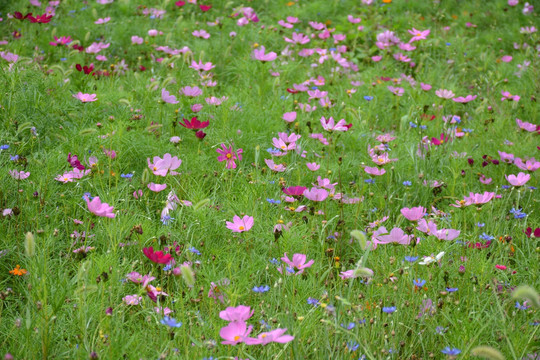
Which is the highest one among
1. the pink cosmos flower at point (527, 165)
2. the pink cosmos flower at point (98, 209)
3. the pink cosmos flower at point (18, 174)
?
the pink cosmos flower at point (98, 209)

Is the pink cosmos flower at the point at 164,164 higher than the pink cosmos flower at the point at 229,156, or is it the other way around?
the pink cosmos flower at the point at 164,164

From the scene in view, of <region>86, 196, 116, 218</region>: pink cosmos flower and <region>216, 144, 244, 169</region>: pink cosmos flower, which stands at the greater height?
<region>86, 196, 116, 218</region>: pink cosmos flower

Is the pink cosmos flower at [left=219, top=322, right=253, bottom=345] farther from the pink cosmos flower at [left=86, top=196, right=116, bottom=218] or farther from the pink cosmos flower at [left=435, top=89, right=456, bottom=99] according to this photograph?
the pink cosmos flower at [left=435, top=89, right=456, bottom=99]

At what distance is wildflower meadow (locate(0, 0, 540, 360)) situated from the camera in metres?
1.61

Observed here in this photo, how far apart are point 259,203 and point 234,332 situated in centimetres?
107

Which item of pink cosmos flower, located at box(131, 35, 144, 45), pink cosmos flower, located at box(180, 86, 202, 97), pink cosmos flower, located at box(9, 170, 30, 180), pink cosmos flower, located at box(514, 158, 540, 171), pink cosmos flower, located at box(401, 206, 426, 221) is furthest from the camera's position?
pink cosmos flower, located at box(131, 35, 144, 45)

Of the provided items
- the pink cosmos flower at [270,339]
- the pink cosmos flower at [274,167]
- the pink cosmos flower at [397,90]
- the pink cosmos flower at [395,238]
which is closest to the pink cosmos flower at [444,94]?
the pink cosmos flower at [397,90]

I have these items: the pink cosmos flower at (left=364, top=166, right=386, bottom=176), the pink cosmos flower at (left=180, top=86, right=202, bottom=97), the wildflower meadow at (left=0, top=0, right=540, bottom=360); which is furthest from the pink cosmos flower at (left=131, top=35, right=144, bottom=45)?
the pink cosmos flower at (left=364, top=166, right=386, bottom=176)

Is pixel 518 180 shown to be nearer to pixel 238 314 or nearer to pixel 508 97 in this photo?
pixel 508 97

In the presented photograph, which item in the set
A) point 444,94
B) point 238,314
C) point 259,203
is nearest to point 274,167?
point 259,203

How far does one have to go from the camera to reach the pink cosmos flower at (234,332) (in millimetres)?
1303

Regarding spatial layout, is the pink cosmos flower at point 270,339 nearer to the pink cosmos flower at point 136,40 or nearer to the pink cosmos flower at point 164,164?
the pink cosmos flower at point 164,164

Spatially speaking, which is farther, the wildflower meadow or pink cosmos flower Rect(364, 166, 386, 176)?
pink cosmos flower Rect(364, 166, 386, 176)

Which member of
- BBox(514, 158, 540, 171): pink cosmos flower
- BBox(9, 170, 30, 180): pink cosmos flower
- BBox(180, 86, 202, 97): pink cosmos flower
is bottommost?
BBox(514, 158, 540, 171): pink cosmos flower
